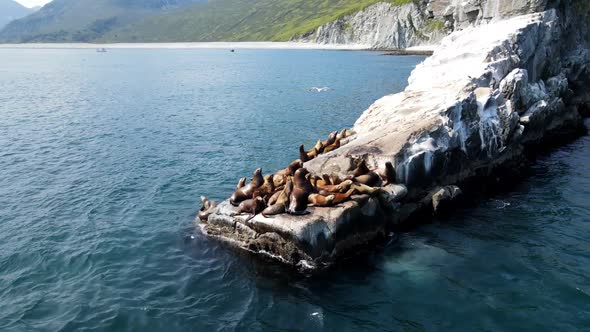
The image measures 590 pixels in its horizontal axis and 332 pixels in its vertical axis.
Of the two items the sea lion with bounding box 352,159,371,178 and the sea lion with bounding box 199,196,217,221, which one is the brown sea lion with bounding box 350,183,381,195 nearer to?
the sea lion with bounding box 352,159,371,178

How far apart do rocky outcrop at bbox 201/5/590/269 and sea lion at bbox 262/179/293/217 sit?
0.41 metres

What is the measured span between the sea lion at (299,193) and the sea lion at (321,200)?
30 centimetres

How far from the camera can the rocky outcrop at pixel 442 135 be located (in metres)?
20.6

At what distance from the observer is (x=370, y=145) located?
25375 mm

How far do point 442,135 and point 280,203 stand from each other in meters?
10.7

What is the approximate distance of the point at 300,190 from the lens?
20969 millimetres

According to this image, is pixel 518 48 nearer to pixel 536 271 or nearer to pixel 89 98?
pixel 536 271

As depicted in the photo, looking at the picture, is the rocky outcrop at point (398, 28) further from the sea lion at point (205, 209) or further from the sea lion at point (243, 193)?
the sea lion at point (243, 193)

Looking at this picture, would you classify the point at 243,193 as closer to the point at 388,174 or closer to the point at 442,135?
the point at 388,174

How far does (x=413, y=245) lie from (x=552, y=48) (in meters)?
30.7

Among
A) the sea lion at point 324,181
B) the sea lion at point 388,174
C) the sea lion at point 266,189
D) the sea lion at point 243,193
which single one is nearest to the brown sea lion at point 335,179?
the sea lion at point 324,181

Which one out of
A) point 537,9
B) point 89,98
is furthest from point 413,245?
point 89,98

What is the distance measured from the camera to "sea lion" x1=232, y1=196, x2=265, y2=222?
21.8 metres

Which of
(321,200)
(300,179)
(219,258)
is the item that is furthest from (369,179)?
(219,258)
